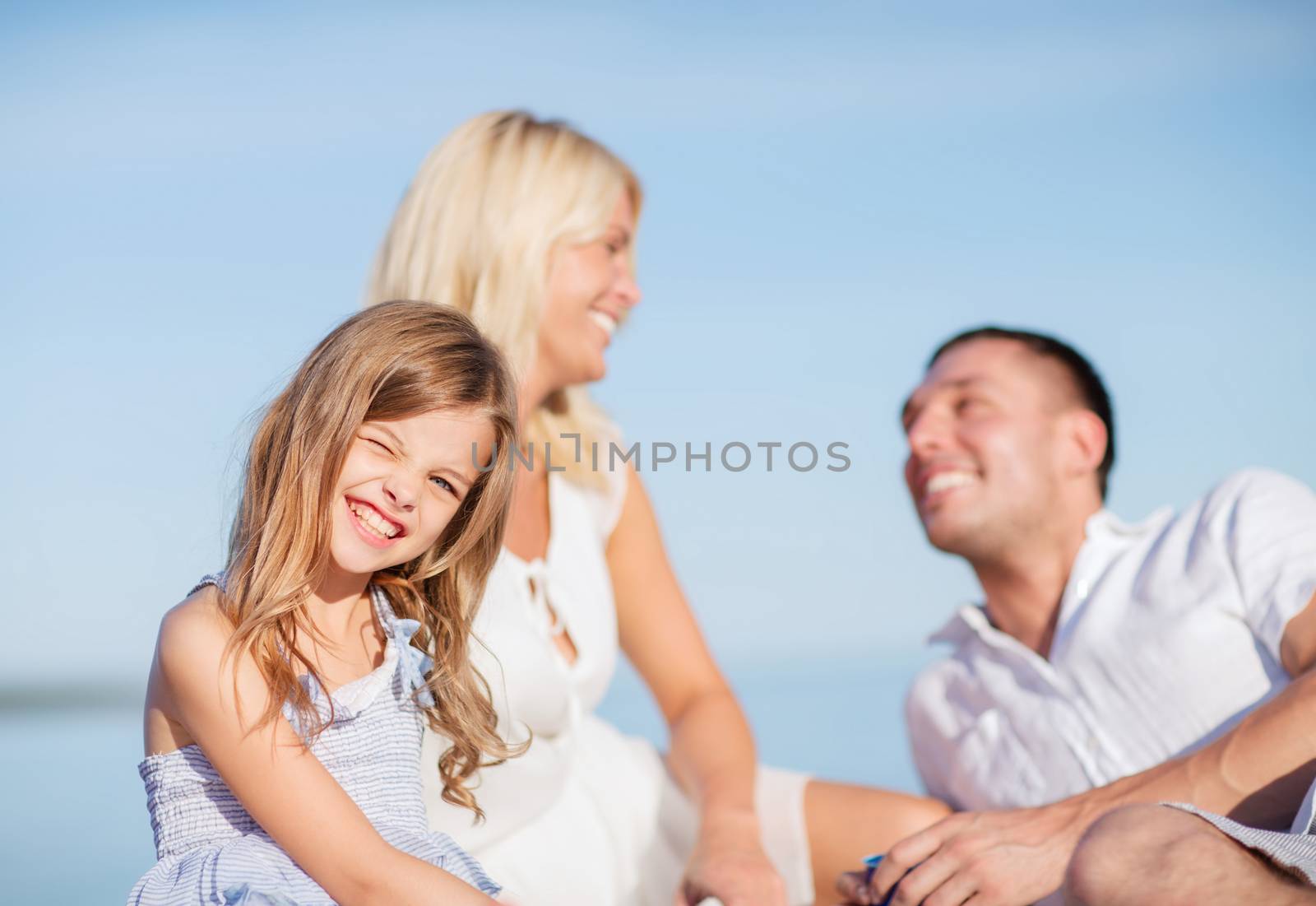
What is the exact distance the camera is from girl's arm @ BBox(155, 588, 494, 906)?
153cm

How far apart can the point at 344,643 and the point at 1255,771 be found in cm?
133

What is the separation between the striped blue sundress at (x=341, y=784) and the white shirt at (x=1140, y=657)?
106 centimetres

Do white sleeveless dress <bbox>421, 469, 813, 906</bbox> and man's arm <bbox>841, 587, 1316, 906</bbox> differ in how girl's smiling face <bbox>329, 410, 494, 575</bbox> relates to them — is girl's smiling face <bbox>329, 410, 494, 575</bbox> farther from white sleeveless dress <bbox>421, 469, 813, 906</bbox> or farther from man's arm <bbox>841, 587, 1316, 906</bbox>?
man's arm <bbox>841, 587, 1316, 906</bbox>

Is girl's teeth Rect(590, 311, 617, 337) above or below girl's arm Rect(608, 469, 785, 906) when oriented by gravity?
above

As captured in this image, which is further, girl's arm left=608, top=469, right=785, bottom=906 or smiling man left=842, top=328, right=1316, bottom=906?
girl's arm left=608, top=469, right=785, bottom=906

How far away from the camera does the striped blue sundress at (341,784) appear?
5.05 feet

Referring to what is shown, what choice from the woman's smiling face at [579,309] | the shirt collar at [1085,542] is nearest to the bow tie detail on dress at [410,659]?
the woman's smiling face at [579,309]

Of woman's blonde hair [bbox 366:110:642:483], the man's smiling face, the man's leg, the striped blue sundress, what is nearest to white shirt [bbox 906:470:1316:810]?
the man's smiling face

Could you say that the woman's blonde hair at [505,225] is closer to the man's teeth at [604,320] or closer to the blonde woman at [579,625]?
the blonde woman at [579,625]

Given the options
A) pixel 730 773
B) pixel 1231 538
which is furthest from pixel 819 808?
pixel 1231 538

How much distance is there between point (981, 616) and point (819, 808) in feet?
1.69

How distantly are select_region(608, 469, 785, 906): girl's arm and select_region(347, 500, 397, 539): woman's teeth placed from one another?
79cm

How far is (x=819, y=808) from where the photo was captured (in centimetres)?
234

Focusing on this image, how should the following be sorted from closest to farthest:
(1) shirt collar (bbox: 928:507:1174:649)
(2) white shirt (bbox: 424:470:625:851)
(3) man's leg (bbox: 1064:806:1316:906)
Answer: (3) man's leg (bbox: 1064:806:1316:906), (2) white shirt (bbox: 424:470:625:851), (1) shirt collar (bbox: 928:507:1174:649)
